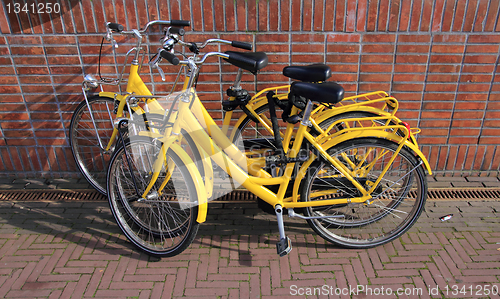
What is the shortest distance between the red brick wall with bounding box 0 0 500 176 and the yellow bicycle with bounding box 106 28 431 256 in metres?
0.73

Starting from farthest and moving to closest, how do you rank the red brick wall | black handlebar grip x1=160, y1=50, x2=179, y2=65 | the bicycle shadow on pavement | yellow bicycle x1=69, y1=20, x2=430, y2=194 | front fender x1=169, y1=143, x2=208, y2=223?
Result: the red brick wall, the bicycle shadow on pavement, yellow bicycle x1=69, y1=20, x2=430, y2=194, front fender x1=169, y1=143, x2=208, y2=223, black handlebar grip x1=160, y1=50, x2=179, y2=65

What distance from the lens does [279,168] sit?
272 cm

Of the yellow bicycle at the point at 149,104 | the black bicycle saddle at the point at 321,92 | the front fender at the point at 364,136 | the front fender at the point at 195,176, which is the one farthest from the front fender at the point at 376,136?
the front fender at the point at 195,176

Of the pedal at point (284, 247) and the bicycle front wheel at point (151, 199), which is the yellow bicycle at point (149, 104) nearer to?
the bicycle front wheel at point (151, 199)

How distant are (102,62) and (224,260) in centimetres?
221

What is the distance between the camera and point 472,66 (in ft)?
10.9

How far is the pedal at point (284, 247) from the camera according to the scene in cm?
258

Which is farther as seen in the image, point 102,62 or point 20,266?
point 102,62

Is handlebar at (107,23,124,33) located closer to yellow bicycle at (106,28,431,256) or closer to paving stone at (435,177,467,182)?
yellow bicycle at (106,28,431,256)

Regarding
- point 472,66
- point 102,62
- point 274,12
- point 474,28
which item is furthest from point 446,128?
point 102,62

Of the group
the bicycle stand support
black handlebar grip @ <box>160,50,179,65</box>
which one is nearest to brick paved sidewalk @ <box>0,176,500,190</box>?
the bicycle stand support

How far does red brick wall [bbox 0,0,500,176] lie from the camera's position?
10.3 feet

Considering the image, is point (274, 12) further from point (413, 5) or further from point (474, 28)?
point (474, 28)

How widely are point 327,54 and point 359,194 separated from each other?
139 cm
